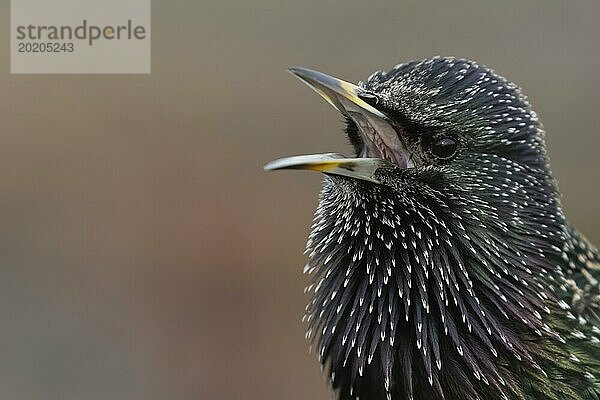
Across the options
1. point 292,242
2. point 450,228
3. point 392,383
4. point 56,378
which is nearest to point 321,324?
point 392,383

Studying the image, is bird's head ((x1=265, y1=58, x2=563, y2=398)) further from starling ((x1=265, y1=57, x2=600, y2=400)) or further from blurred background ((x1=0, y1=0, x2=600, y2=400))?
blurred background ((x1=0, y1=0, x2=600, y2=400))

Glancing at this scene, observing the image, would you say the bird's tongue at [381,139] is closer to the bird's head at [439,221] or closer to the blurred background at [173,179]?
the bird's head at [439,221]

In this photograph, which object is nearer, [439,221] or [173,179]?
[439,221]

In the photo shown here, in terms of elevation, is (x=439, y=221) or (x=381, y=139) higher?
(x=381, y=139)

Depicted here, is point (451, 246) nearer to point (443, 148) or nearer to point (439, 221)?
point (439, 221)

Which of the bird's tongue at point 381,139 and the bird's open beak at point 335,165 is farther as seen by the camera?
the bird's tongue at point 381,139

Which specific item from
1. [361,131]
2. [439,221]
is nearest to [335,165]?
[361,131]

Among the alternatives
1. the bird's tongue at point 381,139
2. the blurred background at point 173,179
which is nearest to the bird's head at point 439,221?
the bird's tongue at point 381,139
